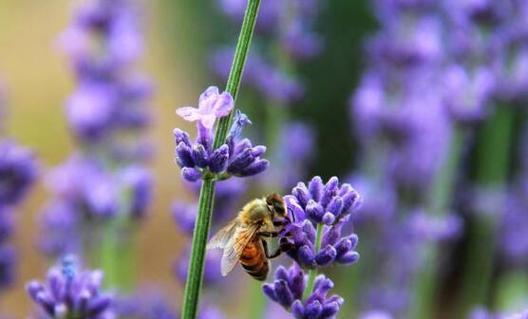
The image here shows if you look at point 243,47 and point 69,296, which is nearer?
point 243,47

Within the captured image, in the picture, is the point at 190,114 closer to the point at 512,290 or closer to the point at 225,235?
the point at 225,235

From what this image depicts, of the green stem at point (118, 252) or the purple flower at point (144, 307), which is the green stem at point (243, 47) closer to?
the purple flower at point (144, 307)

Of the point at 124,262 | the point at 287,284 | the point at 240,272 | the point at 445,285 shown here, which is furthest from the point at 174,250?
the point at 287,284

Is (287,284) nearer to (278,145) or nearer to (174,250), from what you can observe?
(278,145)

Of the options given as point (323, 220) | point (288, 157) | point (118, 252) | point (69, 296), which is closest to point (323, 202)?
point (323, 220)

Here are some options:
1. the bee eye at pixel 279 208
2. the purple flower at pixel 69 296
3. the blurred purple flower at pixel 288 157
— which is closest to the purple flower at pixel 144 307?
the blurred purple flower at pixel 288 157

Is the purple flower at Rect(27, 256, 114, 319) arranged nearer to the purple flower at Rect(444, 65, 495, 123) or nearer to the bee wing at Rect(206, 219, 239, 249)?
the bee wing at Rect(206, 219, 239, 249)
